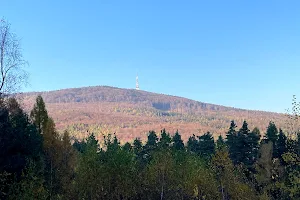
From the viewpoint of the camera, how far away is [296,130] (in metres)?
24.8

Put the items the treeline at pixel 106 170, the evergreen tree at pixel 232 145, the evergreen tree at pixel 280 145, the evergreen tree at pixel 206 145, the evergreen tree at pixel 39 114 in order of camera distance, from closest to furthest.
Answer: the treeline at pixel 106 170 → the evergreen tree at pixel 39 114 → the evergreen tree at pixel 280 145 → the evergreen tree at pixel 232 145 → the evergreen tree at pixel 206 145

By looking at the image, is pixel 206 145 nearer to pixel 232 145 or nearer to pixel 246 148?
pixel 232 145

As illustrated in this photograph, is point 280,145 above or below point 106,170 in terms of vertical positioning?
above

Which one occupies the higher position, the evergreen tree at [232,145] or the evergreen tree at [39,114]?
the evergreen tree at [39,114]

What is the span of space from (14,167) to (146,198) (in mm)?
13858

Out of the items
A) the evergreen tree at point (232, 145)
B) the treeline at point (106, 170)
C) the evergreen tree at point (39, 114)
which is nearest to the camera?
the treeline at point (106, 170)

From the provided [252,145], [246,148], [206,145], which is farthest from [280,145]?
[206,145]

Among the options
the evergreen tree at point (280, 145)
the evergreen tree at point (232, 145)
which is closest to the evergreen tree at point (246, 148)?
the evergreen tree at point (232, 145)

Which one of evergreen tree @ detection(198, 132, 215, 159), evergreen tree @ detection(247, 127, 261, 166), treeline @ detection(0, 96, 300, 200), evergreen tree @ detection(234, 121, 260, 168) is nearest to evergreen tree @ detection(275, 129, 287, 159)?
evergreen tree @ detection(247, 127, 261, 166)

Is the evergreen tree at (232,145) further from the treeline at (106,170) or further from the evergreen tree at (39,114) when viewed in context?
the evergreen tree at (39,114)

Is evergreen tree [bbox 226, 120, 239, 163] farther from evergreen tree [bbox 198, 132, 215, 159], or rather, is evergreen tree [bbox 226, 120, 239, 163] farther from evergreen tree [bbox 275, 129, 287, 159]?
evergreen tree [bbox 275, 129, 287, 159]

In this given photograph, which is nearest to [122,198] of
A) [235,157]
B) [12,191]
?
[12,191]

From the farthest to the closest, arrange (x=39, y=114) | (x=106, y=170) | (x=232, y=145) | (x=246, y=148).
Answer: (x=232, y=145)
(x=246, y=148)
(x=39, y=114)
(x=106, y=170)

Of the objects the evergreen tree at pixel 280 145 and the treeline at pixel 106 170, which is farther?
the evergreen tree at pixel 280 145
